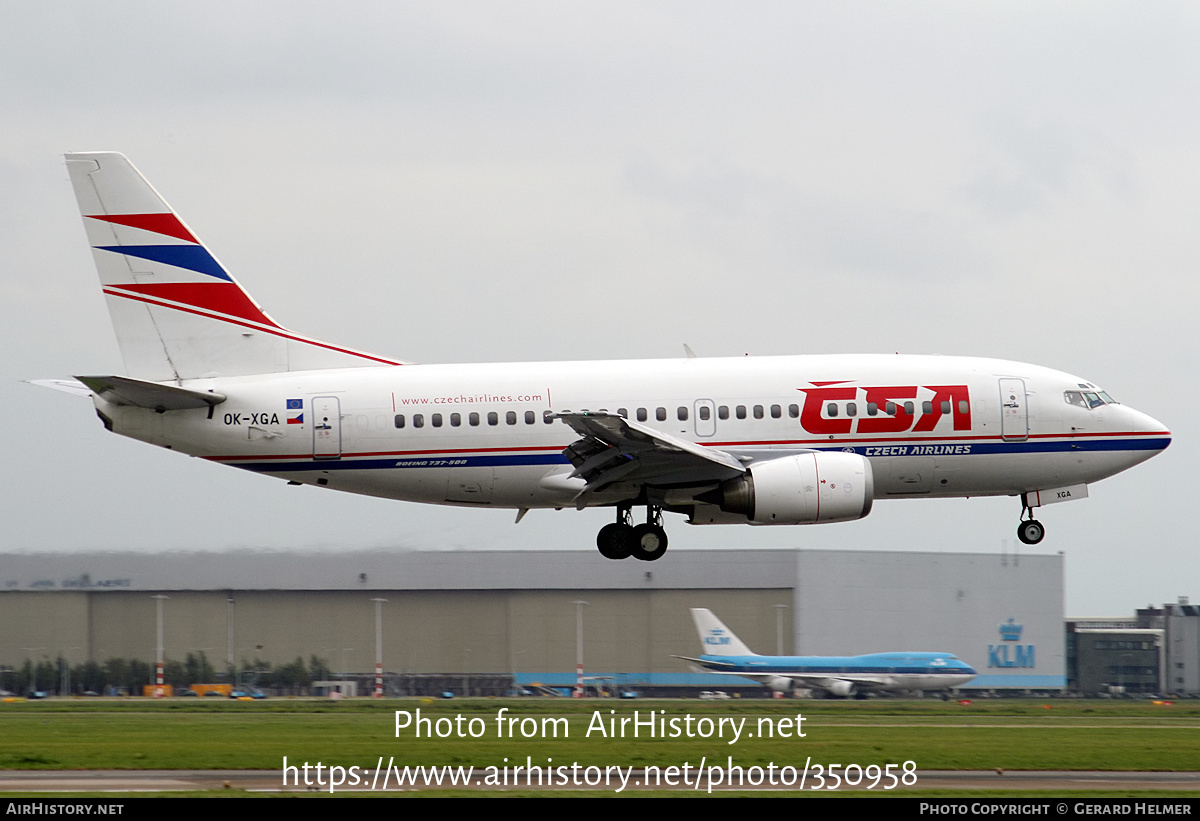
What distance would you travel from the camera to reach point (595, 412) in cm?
3178

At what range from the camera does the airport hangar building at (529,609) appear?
6750 cm

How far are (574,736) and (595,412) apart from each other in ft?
25.4

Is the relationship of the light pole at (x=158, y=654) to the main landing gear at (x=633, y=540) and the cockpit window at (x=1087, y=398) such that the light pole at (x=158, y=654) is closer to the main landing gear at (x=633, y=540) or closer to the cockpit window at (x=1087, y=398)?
the main landing gear at (x=633, y=540)

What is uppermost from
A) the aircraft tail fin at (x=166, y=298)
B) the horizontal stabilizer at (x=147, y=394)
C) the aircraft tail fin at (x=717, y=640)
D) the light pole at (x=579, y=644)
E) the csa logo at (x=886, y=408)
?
the aircraft tail fin at (x=166, y=298)

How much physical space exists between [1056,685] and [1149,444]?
52.8 m

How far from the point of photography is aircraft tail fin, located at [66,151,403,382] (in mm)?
34406

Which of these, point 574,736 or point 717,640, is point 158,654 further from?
point 574,736

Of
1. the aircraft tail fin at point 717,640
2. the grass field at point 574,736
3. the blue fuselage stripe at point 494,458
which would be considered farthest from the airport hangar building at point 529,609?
the blue fuselage stripe at point 494,458

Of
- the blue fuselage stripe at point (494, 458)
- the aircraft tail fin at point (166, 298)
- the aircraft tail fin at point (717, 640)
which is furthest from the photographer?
the aircraft tail fin at point (717, 640)

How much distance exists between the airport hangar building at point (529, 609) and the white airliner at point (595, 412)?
2982 centimetres

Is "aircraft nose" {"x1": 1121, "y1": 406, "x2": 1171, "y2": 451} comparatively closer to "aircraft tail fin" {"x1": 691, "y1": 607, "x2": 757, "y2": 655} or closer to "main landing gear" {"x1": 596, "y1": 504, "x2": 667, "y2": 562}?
"main landing gear" {"x1": 596, "y1": 504, "x2": 667, "y2": 562}

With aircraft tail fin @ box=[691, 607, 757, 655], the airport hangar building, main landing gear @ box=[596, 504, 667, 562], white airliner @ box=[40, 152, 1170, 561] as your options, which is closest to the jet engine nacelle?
white airliner @ box=[40, 152, 1170, 561]

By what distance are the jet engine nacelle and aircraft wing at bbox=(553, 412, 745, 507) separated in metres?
0.48

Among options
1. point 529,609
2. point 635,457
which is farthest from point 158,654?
point 635,457
